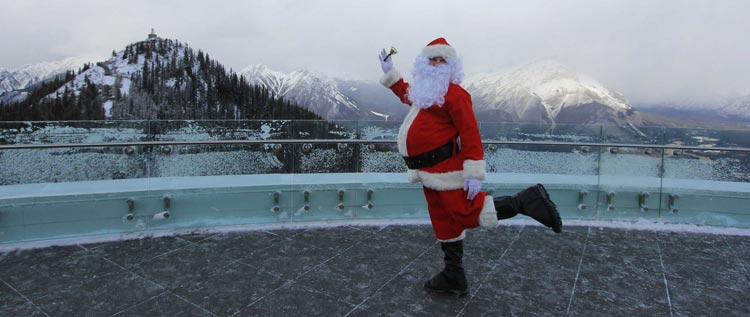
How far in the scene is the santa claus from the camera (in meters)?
2.40

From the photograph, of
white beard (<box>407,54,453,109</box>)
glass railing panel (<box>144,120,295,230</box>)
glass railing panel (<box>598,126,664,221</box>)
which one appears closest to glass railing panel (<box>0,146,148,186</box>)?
glass railing panel (<box>144,120,295,230</box>)

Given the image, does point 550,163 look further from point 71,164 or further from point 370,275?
point 71,164

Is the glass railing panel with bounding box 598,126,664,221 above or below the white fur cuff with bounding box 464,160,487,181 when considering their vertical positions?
below

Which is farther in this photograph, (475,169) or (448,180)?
(448,180)

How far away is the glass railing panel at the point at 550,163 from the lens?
168 inches

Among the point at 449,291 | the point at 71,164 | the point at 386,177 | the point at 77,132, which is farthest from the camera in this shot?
the point at 386,177

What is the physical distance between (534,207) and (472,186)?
1.27ft

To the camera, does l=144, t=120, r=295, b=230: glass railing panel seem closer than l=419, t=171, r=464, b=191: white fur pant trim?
No

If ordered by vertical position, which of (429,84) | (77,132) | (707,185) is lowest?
(707,185)

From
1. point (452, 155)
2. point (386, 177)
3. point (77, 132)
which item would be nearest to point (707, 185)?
point (386, 177)

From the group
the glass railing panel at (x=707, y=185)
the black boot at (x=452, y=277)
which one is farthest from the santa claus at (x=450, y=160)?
the glass railing panel at (x=707, y=185)

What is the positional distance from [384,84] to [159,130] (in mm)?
2268

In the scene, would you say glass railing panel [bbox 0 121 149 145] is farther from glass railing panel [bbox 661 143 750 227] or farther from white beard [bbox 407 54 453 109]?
glass railing panel [bbox 661 143 750 227]

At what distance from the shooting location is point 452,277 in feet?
8.38
